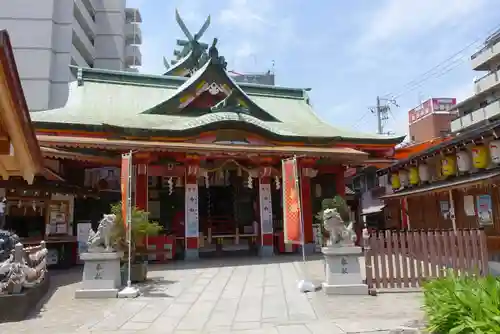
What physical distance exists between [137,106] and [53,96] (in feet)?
81.6

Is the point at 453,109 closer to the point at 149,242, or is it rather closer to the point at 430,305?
the point at 149,242

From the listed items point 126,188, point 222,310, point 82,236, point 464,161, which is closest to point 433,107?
point 464,161

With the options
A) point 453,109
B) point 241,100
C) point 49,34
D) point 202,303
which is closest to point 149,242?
point 202,303

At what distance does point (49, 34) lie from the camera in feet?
134

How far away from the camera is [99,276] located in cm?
937

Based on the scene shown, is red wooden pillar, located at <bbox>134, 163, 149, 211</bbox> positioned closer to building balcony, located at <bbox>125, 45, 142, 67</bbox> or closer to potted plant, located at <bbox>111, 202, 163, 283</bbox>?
potted plant, located at <bbox>111, 202, 163, 283</bbox>

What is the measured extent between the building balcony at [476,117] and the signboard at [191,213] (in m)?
31.1

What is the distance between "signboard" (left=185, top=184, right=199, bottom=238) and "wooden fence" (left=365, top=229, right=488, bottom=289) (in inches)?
329

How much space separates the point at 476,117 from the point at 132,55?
46.7m

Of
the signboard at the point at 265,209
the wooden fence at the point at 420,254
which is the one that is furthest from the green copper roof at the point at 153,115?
the wooden fence at the point at 420,254

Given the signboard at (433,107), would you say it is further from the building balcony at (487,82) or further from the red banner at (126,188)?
the red banner at (126,188)

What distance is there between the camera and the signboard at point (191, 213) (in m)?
16.0

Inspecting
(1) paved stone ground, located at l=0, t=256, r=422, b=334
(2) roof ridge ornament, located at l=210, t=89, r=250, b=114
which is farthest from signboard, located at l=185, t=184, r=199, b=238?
(1) paved stone ground, located at l=0, t=256, r=422, b=334

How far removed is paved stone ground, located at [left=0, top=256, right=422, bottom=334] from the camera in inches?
267
